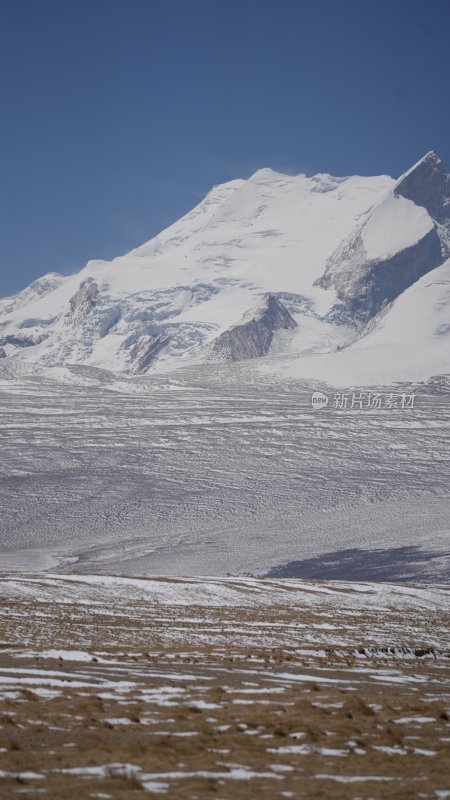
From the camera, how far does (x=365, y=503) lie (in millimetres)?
147000

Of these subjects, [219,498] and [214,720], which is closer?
[214,720]

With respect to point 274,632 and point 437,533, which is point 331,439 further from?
point 274,632

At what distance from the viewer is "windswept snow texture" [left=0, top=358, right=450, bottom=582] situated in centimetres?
11000

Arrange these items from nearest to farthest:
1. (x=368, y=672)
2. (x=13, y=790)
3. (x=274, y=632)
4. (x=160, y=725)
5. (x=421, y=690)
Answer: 1. (x=13, y=790)
2. (x=160, y=725)
3. (x=421, y=690)
4. (x=368, y=672)
5. (x=274, y=632)

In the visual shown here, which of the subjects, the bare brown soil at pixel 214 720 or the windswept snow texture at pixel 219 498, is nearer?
the bare brown soil at pixel 214 720

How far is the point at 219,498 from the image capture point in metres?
149

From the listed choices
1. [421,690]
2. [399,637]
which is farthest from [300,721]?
[399,637]

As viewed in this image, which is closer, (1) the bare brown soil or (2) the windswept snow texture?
(1) the bare brown soil

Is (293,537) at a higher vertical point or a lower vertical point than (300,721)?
lower

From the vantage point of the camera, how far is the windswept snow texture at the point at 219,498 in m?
110

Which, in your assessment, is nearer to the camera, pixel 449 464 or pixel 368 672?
pixel 368 672

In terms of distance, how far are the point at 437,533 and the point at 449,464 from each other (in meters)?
54.4

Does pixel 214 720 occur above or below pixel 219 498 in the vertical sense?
above

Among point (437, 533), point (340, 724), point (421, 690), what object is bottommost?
point (437, 533)
